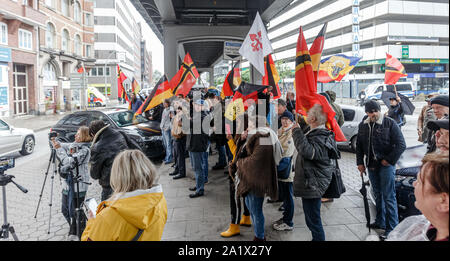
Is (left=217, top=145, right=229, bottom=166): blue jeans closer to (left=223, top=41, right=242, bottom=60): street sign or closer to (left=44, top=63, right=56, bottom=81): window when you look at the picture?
(left=223, top=41, right=242, bottom=60): street sign

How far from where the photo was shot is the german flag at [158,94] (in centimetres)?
775

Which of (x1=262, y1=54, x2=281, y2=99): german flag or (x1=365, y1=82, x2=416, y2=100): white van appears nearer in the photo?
(x1=262, y1=54, x2=281, y2=99): german flag

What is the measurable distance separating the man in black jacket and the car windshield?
206 inches

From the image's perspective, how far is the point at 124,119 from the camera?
A: 31.4 feet

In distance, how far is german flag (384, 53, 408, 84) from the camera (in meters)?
8.03

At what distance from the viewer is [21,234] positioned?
4527mm

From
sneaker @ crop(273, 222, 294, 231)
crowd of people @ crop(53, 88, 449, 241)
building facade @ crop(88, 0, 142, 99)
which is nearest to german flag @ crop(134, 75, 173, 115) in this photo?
crowd of people @ crop(53, 88, 449, 241)

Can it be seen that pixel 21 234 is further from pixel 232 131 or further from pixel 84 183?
pixel 232 131

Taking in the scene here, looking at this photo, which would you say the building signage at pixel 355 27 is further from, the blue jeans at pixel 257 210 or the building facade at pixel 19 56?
the blue jeans at pixel 257 210

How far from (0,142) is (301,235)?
993 centimetres

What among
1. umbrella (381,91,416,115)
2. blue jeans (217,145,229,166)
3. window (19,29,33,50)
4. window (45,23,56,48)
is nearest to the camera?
umbrella (381,91,416,115)

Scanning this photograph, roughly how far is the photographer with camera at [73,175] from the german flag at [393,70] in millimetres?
7962

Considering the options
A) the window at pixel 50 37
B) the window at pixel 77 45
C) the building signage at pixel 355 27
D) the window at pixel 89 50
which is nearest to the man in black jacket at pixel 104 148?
the window at pixel 50 37

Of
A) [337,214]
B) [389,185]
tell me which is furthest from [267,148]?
[337,214]
